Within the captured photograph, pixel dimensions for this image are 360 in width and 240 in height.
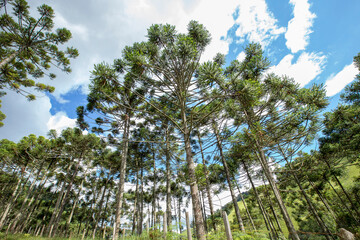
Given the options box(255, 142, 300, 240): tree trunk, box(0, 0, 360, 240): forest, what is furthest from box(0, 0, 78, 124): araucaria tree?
box(255, 142, 300, 240): tree trunk

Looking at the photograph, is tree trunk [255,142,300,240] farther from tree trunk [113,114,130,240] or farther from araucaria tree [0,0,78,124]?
araucaria tree [0,0,78,124]

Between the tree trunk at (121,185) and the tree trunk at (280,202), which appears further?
the tree trunk at (121,185)

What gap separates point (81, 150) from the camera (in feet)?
54.1

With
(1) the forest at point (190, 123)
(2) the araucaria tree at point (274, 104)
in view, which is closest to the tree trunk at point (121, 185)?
(1) the forest at point (190, 123)

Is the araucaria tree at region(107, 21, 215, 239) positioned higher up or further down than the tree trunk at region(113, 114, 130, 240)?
higher up

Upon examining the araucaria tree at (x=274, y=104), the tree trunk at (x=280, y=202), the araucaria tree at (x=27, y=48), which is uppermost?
the araucaria tree at (x=27, y=48)

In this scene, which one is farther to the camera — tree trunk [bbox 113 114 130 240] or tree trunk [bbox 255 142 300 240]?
tree trunk [bbox 113 114 130 240]

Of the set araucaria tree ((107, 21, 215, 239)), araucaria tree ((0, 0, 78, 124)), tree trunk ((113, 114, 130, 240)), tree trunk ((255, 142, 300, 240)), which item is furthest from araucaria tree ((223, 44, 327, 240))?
araucaria tree ((0, 0, 78, 124))

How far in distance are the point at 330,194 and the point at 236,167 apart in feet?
52.3

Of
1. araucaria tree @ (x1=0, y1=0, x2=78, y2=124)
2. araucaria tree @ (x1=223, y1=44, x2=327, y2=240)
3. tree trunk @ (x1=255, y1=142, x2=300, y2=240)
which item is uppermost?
araucaria tree @ (x1=0, y1=0, x2=78, y2=124)

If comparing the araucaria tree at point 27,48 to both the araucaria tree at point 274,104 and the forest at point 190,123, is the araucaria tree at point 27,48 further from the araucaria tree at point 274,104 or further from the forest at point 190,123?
the araucaria tree at point 274,104

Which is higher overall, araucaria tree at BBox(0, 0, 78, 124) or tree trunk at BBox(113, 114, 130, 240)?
araucaria tree at BBox(0, 0, 78, 124)

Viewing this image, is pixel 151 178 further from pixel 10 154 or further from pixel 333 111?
pixel 333 111

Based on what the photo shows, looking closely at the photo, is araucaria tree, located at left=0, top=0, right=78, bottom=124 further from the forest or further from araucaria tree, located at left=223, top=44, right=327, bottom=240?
araucaria tree, located at left=223, top=44, right=327, bottom=240
